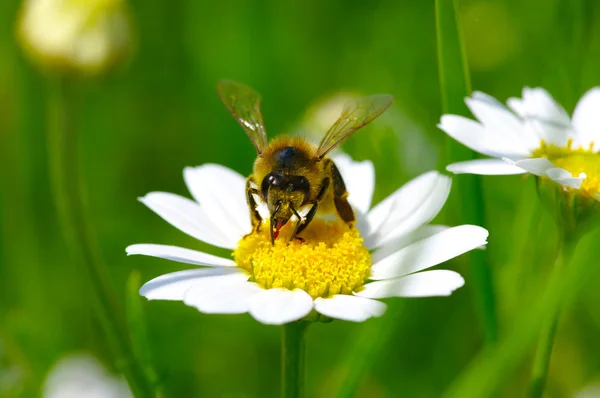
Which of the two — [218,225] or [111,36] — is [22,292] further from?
[218,225]

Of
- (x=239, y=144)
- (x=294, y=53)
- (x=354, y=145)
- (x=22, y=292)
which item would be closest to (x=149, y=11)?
(x=294, y=53)

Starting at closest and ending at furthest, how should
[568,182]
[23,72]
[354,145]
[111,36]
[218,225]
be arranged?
[568,182] → [218,225] → [111,36] → [354,145] → [23,72]

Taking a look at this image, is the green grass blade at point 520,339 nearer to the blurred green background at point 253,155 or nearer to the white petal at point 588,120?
the blurred green background at point 253,155

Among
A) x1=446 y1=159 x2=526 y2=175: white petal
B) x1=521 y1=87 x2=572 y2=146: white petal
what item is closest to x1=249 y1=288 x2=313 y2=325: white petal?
x1=446 y1=159 x2=526 y2=175: white petal

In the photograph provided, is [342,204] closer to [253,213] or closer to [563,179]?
[253,213]

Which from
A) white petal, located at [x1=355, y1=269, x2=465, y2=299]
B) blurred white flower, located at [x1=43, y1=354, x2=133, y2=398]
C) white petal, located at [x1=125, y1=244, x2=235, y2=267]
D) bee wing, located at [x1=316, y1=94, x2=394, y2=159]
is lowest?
blurred white flower, located at [x1=43, y1=354, x2=133, y2=398]

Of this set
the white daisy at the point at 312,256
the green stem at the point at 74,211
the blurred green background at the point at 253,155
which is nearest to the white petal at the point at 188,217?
the white daisy at the point at 312,256

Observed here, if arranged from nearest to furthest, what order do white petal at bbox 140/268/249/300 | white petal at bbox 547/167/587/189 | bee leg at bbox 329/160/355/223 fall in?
white petal at bbox 140/268/249/300, white petal at bbox 547/167/587/189, bee leg at bbox 329/160/355/223

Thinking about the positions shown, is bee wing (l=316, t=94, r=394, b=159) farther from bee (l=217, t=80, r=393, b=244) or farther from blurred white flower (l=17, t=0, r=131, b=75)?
blurred white flower (l=17, t=0, r=131, b=75)
